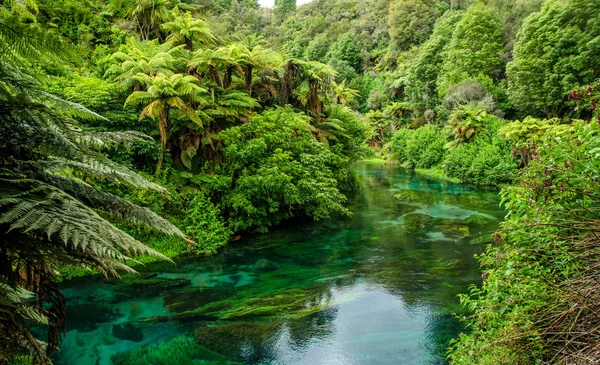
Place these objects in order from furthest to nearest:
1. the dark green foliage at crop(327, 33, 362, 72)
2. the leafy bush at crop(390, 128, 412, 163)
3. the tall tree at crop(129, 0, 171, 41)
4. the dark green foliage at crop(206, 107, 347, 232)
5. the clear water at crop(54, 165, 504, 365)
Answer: the dark green foliage at crop(327, 33, 362, 72) → the leafy bush at crop(390, 128, 412, 163) → the tall tree at crop(129, 0, 171, 41) → the dark green foliage at crop(206, 107, 347, 232) → the clear water at crop(54, 165, 504, 365)

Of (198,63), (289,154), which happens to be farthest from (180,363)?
(198,63)

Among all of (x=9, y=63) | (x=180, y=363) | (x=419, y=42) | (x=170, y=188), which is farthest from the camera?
(x=419, y=42)

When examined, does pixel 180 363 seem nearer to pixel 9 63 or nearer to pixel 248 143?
pixel 9 63

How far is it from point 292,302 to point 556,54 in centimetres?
1917

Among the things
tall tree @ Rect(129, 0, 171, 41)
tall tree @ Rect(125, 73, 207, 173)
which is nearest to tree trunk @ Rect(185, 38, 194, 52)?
tall tree @ Rect(129, 0, 171, 41)

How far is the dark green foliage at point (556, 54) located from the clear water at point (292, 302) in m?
10.8

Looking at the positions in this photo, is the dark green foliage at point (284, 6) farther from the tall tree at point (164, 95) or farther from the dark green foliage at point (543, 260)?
the dark green foliage at point (543, 260)

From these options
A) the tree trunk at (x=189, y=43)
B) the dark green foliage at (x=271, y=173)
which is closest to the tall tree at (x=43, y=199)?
the dark green foliage at (x=271, y=173)

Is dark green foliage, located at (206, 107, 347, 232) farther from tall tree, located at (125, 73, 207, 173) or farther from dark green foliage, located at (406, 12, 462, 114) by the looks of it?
dark green foliage, located at (406, 12, 462, 114)

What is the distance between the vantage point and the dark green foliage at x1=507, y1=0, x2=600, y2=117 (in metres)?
18.5

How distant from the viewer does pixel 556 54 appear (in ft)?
63.6

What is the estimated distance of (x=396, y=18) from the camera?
4084cm

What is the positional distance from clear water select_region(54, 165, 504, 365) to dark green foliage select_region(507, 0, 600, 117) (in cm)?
1080

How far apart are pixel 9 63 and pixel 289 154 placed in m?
9.86
